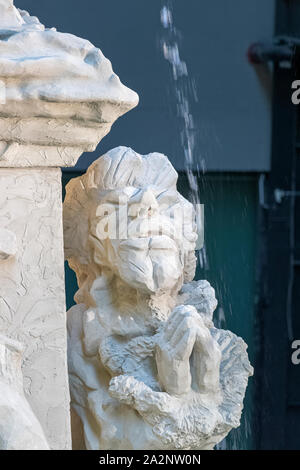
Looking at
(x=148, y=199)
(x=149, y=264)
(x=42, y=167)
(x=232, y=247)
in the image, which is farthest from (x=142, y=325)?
(x=232, y=247)

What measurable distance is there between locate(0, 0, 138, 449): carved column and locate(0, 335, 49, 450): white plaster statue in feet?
0.28

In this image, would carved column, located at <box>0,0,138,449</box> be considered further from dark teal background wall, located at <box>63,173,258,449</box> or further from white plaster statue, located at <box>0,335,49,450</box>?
dark teal background wall, located at <box>63,173,258,449</box>

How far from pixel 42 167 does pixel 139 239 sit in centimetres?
22

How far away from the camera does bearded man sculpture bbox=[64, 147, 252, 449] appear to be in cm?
162

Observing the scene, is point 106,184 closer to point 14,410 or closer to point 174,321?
point 174,321

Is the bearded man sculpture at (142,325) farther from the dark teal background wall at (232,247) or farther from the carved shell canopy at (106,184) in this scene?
the dark teal background wall at (232,247)

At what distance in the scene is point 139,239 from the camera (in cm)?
169

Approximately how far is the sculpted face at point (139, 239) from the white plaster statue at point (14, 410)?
288mm

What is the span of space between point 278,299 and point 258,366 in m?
0.26

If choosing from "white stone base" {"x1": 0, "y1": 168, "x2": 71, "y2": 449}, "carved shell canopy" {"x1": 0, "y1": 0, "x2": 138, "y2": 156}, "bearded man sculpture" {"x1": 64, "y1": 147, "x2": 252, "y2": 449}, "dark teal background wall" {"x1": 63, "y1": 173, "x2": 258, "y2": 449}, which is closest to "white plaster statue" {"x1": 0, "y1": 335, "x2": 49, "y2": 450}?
"white stone base" {"x1": 0, "y1": 168, "x2": 71, "y2": 449}

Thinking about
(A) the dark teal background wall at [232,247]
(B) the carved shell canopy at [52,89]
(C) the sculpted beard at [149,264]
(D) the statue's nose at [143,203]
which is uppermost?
(B) the carved shell canopy at [52,89]

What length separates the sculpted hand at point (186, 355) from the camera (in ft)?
5.22

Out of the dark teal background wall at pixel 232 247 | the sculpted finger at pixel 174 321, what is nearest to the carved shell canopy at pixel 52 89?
the sculpted finger at pixel 174 321

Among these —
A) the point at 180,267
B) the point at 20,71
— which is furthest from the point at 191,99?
the point at 20,71
